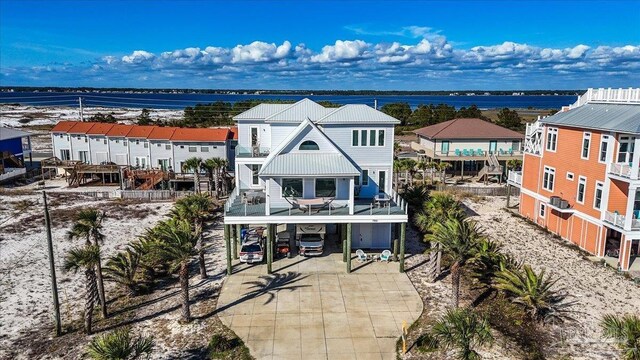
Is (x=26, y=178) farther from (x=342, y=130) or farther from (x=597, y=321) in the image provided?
(x=597, y=321)

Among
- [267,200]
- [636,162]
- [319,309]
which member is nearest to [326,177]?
[267,200]

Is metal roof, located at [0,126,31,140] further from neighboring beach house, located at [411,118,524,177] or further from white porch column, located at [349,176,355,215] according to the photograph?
neighboring beach house, located at [411,118,524,177]

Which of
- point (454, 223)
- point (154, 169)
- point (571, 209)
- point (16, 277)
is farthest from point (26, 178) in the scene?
point (571, 209)

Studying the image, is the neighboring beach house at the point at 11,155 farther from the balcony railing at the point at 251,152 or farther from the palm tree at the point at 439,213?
the palm tree at the point at 439,213

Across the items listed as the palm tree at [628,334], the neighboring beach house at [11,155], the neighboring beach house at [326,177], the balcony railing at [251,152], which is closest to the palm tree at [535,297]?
the palm tree at [628,334]

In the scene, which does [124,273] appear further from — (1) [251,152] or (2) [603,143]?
(2) [603,143]
